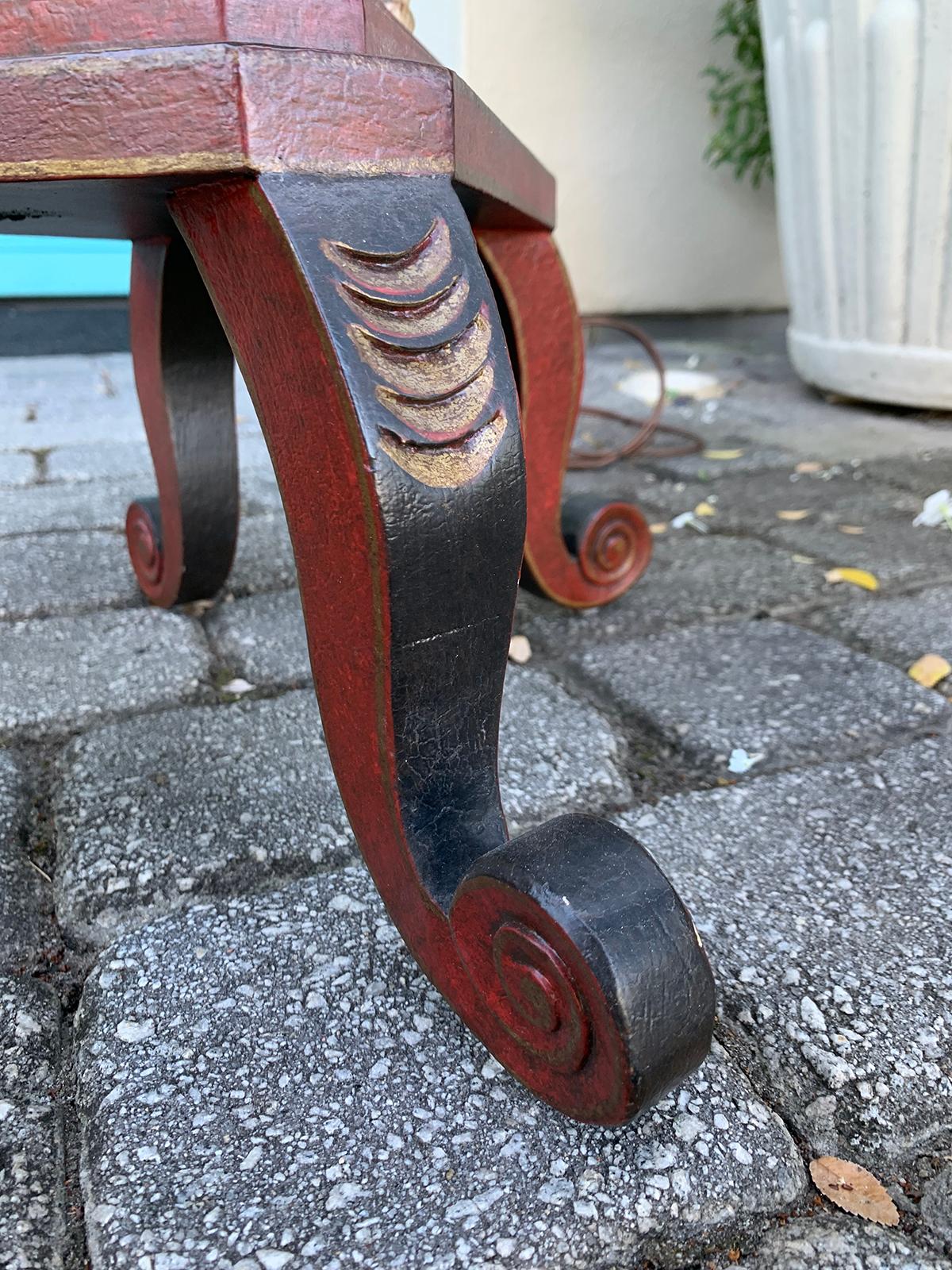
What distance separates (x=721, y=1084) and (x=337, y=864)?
0.34 metres

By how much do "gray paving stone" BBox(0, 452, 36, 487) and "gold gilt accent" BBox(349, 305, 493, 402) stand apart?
1683 mm

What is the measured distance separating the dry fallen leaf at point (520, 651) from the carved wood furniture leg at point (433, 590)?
2.03 feet

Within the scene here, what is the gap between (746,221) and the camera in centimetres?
364

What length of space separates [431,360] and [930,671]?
0.84 meters

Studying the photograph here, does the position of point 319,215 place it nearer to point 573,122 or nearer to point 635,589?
point 635,589

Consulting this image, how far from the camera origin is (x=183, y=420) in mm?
1147

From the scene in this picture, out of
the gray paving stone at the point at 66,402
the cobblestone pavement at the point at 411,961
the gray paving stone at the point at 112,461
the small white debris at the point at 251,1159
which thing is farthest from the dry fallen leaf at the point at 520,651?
the gray paving stone at the point at 66,402

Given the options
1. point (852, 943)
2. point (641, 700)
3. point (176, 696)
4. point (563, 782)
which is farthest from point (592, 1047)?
point (176, 696)

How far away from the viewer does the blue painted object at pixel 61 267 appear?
10.8 feet

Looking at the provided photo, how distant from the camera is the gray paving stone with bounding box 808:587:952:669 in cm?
121

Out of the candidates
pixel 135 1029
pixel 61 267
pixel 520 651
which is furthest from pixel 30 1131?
pixel 61 267

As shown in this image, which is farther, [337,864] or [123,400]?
[123,400]

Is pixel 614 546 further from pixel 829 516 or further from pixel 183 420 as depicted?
pixel 829 516

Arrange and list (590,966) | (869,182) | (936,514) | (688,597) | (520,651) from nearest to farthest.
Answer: (590,966) < (520,651) < (688,597) < (936,514) < (869,182)
